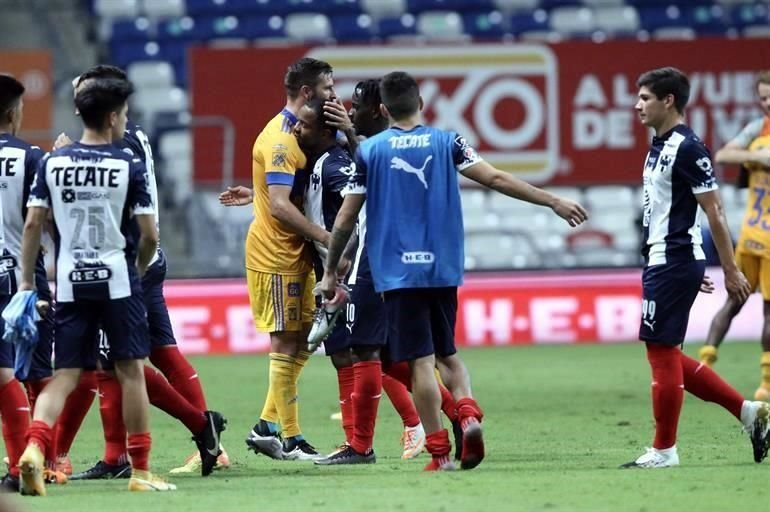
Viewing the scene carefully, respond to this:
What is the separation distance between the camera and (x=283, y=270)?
925cm

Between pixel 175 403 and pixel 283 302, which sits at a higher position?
pixel 283 302

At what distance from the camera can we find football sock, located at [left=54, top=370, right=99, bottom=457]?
27.4 ft

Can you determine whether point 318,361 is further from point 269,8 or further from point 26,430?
point 26,430

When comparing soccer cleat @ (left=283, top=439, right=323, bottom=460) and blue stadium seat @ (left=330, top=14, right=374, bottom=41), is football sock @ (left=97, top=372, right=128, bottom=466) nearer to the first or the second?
soccer cleat @ (left=283, top=439, right=323, bottom=460)

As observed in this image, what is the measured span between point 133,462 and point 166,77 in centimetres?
1404

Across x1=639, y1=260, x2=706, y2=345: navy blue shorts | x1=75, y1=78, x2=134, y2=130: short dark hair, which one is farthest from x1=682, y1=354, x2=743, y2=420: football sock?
x1=75, y1=78, x2=134, y2=130: short dark hair

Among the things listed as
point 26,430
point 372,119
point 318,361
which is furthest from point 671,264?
point 318,361

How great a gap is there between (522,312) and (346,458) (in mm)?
9903

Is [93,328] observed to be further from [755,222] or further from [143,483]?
[755,222]

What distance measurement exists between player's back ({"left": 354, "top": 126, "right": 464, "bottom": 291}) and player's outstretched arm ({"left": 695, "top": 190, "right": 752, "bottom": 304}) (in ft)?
4.28

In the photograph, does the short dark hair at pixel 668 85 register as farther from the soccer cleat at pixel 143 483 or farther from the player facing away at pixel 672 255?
the soccer cleat at pixel 143 483

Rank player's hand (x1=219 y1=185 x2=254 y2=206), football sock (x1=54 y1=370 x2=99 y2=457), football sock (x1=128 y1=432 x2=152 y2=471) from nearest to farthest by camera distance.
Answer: football sock (x1=128 y1=432 x2=152 y2=471)
football sock (x1=54 y1=370 x2=99 y2=457)
player's hand (x1=219 y1=185 x2=254 y2=206)

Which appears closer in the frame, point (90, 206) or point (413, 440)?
point (90, 206)

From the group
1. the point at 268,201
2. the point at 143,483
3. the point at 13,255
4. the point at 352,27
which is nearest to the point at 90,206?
the point at 13,255
